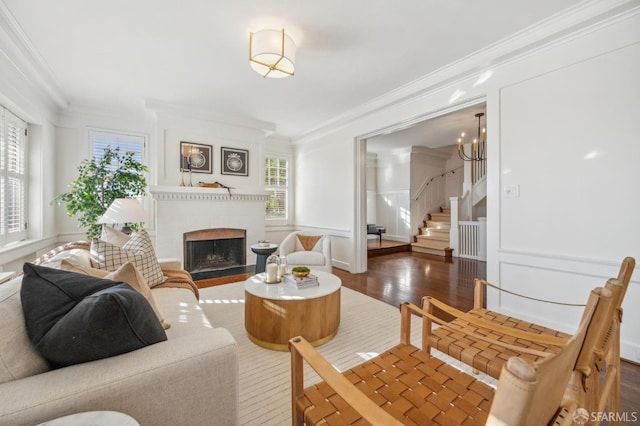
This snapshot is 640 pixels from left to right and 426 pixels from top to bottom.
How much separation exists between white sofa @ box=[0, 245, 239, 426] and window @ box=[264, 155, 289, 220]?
15.8 feet

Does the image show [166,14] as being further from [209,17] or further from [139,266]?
[139,266]

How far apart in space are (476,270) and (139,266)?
4954 mm

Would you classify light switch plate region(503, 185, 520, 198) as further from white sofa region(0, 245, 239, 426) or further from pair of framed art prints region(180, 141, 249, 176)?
pair of framed art prints region(180, 141, 249, 176)

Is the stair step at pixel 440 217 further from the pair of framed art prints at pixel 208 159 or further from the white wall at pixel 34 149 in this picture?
the white wall at pixel 34 149

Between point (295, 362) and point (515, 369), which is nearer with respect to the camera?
point (515, 369)

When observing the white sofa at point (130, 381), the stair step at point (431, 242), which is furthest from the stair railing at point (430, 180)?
the white sofa at point (130, 381)

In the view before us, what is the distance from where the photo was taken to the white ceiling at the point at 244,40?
2.08 meters

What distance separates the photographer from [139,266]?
7.09 feet

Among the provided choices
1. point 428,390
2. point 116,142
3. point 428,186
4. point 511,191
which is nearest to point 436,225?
point 428,186

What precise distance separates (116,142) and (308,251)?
3651 mm

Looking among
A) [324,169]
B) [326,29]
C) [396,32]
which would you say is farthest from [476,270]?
[326,29]

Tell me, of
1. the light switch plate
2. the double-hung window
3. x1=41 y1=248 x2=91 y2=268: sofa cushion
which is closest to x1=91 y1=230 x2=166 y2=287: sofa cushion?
x1=41 y1=248 x2=91 y2=268: sofa cushion

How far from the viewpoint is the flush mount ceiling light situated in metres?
2.23

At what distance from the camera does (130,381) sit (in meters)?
0.84
